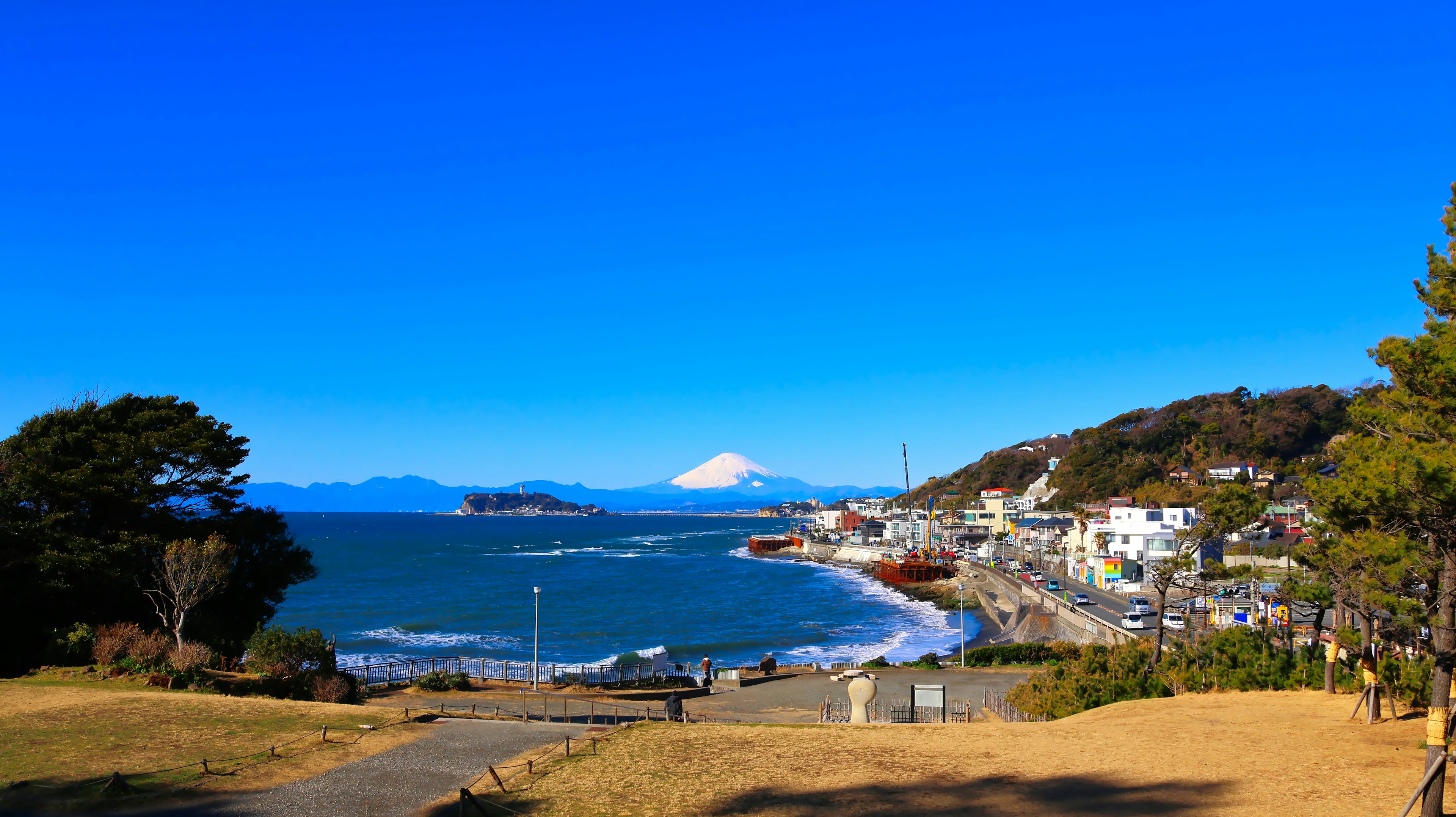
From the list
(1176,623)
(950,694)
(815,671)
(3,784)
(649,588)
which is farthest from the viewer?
(649,588)

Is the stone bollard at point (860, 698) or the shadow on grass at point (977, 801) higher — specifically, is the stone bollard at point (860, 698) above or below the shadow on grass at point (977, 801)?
below

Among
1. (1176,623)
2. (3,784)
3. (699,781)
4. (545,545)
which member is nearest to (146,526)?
(3,784)

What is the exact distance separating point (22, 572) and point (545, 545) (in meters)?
141

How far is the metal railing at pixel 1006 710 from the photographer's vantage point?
65.1ft

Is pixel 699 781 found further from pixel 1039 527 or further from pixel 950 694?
pixel 1039 527

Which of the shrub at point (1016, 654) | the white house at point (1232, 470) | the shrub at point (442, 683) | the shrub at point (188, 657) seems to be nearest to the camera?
the shrub at point (188, 657)

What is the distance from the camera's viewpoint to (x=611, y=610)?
64562mm

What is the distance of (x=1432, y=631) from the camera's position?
12.8m

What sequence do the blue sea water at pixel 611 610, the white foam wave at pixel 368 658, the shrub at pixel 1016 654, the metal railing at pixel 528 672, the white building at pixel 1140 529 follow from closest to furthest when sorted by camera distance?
the metal railing at pixel 528 672, the shrub at pixel 1016 654, the white foam wave at pixel 368 658, the blue sea water at pixel 611 610, the white building at pixel 1140 529

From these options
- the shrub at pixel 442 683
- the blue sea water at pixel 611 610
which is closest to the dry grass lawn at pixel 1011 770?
the shrub at pixel 442 683

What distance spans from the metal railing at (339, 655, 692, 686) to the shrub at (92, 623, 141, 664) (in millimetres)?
6743

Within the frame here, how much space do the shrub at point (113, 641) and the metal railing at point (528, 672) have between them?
6.74 metres

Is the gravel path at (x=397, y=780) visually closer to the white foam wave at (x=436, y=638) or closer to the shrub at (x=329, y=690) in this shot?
the shrub at (x=329, y=690)

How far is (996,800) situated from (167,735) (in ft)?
40.4
